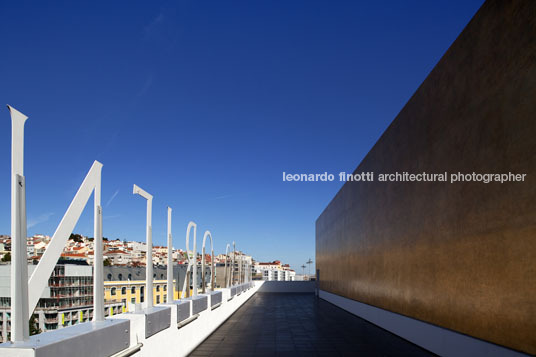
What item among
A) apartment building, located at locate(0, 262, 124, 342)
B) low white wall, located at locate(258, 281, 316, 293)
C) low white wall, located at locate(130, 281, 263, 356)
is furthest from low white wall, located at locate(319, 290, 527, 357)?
low white wall, located at locate(258, 281, 316, 293)

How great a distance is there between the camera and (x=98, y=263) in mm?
3586

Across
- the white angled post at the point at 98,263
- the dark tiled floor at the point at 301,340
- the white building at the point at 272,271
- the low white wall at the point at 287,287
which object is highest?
the white angled post at the point at 98,263

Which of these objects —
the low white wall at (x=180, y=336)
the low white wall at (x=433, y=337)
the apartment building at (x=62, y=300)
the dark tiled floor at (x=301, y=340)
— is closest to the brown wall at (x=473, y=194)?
the low white wall at (x=433, y=337)

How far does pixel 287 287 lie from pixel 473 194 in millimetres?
23232

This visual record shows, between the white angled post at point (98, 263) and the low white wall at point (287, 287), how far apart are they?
80.9ft

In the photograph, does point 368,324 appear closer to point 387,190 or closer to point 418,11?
point 387,190

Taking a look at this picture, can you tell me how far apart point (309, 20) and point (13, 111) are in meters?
14.8

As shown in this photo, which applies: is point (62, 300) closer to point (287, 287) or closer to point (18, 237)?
point (18, 237)

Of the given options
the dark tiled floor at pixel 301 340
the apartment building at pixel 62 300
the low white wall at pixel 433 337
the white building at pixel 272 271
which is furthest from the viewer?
the white building at pixel 272 271

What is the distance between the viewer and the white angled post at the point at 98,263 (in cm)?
351

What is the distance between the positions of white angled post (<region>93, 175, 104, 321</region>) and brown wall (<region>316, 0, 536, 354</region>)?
4312 mm

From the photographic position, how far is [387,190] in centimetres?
1019

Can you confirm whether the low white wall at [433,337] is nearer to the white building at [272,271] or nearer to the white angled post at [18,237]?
the white angled post at [18,237]

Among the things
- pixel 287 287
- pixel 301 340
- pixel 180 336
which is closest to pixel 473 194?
pixel 301 340
